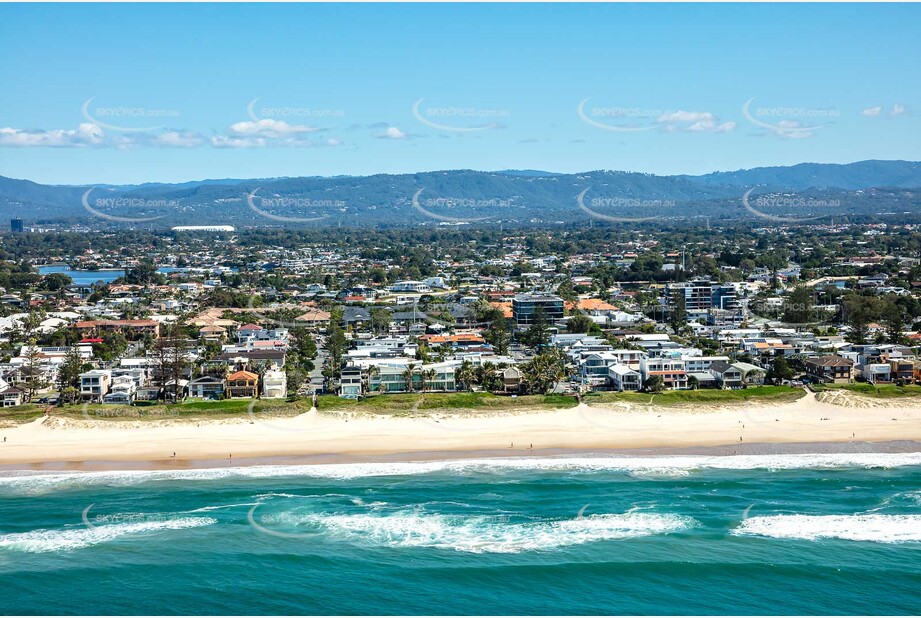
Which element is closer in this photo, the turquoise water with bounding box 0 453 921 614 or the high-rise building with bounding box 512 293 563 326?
the turquoise water with bounding box 0 453 921 614

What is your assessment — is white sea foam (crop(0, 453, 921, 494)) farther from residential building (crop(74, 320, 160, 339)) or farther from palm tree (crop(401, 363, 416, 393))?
residential building (crop(74, 320, 160, 339))

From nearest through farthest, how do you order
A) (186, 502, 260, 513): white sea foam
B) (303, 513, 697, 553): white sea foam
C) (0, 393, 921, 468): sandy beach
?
(303, 513, 697, 553): white sea foam, (186, 502, 260, 513): white sea foam, (0, 393, 921, 468): sandy beach

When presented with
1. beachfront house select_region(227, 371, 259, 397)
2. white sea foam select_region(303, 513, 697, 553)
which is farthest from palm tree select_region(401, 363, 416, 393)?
white sea foam select_region(303, 513, 697, 553)

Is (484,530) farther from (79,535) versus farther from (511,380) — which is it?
(511,380)

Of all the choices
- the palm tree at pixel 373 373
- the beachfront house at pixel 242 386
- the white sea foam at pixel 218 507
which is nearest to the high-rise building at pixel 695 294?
the palm tree at pixel 373 373

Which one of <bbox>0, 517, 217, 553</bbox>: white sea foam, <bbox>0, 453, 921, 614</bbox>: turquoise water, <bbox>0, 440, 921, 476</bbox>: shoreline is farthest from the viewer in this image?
<bbox>0, 440, 921, 476</bbox>: shoreline

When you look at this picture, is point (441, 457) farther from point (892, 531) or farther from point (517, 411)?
point (892, 531)

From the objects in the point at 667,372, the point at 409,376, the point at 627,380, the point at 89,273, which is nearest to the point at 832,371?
the point at 667,372

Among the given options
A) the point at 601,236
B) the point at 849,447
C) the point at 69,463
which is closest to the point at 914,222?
the point at 601,236
